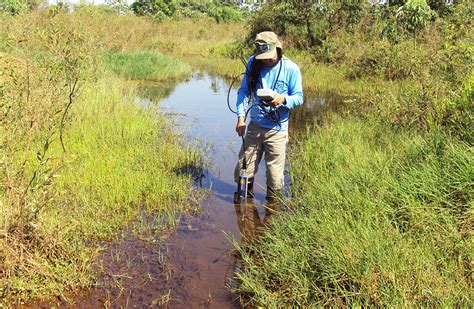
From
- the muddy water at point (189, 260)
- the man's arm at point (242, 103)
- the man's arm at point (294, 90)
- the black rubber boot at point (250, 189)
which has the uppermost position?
the man's arm at point (294, 90)

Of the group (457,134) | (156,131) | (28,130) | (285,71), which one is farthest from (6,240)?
(457,134)

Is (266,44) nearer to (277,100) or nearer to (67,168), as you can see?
(277,100)

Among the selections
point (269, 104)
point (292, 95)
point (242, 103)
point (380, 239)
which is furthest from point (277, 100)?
point (380, 239)

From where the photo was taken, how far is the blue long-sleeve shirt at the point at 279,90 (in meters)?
4.14

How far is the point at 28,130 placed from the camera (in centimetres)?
311

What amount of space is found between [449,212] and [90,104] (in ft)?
19.3

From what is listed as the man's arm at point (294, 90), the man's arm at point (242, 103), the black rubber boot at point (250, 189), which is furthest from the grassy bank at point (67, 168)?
the man's arm at point (294, 90)

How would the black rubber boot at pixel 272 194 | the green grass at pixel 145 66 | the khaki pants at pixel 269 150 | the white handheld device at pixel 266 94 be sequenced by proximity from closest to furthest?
the white handheld device at pixel 266 94 → the khaki pants at pixel 269 150 → the black rubber boot at pixel 272 194 → the green grass at pixel 145 66

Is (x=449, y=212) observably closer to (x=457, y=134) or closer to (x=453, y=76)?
(x=457, y=134)

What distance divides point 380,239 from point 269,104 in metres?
1.77

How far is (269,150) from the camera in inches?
179

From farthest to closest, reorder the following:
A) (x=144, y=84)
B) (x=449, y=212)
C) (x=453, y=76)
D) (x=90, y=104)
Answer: (x=144, y=84), (x=90, y=104), (x=453, y=76), (x=449, y=212)

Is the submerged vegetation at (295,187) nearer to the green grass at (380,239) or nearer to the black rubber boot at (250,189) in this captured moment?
the green grass at (380,239)

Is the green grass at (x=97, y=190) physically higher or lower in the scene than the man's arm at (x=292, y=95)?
lower
